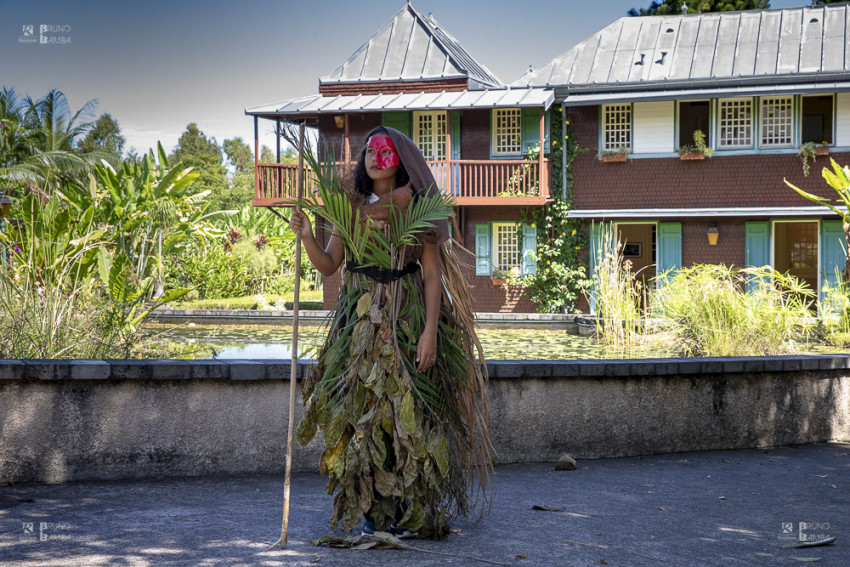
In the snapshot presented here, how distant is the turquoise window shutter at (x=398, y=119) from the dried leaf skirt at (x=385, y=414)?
673 inches

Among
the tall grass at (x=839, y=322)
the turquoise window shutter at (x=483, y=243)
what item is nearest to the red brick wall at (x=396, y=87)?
the turquoise window shutter at (x=483, y=243)

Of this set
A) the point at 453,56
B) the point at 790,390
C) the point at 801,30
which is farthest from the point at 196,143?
the point at 790,390

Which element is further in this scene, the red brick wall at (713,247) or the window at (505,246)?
the window at (505,246)

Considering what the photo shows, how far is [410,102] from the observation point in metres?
19.6

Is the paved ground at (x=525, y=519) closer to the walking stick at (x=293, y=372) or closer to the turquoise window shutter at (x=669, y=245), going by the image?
the walking stick at (x=293, y=372)

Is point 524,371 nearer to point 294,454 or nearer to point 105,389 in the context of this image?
point 294,454

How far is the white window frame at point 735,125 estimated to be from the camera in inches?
760

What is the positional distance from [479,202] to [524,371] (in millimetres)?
13621

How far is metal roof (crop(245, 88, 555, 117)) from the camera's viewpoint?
18781 millimetres

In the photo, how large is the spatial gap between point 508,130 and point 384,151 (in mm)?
16749

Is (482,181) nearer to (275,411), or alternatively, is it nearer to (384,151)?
(275,411)

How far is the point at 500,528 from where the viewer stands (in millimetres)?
4465

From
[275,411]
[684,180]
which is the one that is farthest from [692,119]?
[275,411]

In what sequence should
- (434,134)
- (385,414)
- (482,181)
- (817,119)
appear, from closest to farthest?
(385,414) < (817,119) < (482,181) < (434,134)
